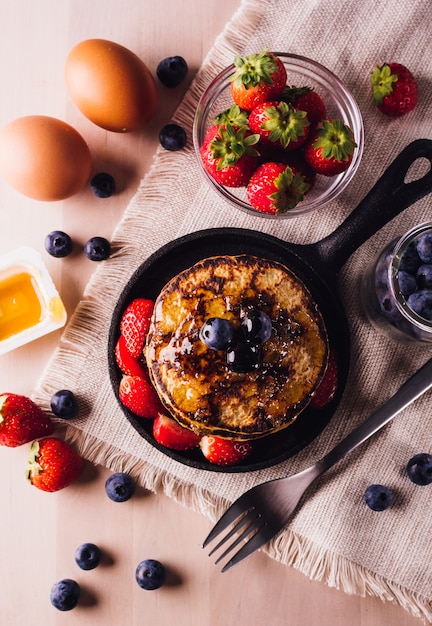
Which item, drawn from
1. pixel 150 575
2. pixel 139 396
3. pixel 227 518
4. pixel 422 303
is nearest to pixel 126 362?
pixel 139 396

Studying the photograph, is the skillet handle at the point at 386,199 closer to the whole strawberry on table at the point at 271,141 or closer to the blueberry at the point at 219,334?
the whole strawberry on table at the point at 271,141

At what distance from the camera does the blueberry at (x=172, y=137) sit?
1423mm

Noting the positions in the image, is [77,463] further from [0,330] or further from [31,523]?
[0,330]

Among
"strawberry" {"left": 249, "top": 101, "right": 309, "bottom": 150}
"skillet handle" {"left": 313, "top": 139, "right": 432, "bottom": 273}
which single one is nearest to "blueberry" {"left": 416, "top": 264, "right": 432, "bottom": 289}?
"skillet handle" {"left": 313, "top": 139, "right": 432, "bottom": 273}

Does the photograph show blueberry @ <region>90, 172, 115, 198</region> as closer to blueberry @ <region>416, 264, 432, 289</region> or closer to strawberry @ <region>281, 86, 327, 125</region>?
strawberry @ <region>281, 86, 327, 125</region>

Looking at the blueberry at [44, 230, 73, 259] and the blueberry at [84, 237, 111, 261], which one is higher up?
the blueberry at [84, 237, 111, 261]

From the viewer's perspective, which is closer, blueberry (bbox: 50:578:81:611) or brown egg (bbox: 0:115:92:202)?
brown egg (bbox: 0:115:92:202)

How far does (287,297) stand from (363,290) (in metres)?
0.25

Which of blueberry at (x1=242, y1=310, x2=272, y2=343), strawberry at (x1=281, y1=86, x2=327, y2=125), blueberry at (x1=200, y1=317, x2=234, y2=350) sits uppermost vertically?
strawberry at (x1=281, y1=86, x2=327, y2=125)

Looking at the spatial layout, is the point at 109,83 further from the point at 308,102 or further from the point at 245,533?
the point at 245,533

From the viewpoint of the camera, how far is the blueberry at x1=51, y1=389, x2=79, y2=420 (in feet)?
4.62

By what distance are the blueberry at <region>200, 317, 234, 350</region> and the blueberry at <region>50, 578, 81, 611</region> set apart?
0.78 m

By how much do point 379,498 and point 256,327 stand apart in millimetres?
594

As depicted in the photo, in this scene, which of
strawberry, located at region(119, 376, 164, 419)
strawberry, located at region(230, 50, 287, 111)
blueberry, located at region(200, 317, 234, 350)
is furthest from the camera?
strawberry, located at region(119, 376, 164, 419)
